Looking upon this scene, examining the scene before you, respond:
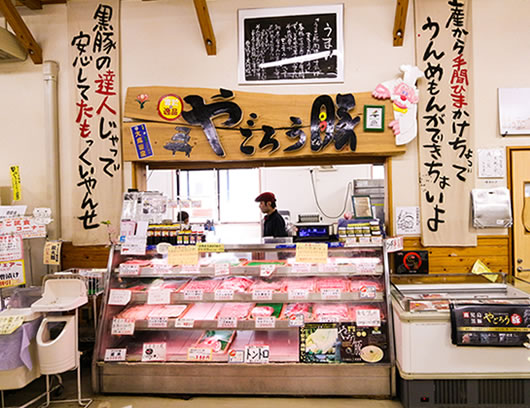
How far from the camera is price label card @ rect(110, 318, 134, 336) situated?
3.09 m

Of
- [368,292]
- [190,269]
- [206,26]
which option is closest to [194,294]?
[190,269]

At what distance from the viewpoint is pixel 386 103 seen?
3863 millimetres

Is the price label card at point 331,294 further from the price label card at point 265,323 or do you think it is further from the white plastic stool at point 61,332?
the white plastic stool at point 61,332

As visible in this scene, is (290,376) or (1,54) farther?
(1,54)

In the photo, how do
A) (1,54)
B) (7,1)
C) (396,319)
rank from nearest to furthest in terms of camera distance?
(396,319) < (7,1) < (1,54)

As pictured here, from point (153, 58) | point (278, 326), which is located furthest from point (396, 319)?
point (153, 58)

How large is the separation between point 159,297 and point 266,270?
101cm

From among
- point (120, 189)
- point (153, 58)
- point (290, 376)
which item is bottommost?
point (290, 376)

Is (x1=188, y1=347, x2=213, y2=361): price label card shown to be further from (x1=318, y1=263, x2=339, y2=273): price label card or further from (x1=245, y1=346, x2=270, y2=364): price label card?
(x1=318, y1=263, x2=339, y2=273): price label card

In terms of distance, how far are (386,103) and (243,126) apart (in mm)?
1653

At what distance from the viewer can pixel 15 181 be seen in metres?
4.29

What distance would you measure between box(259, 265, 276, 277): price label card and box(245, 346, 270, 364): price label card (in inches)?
26.1

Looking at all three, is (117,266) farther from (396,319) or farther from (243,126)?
(396,319)

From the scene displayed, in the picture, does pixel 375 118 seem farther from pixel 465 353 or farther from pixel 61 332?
pixel 61 332
